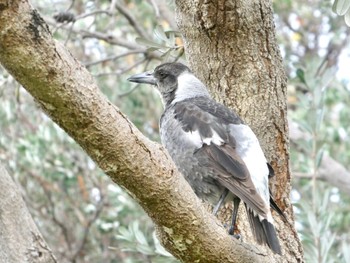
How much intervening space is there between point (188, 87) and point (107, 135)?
1697 mm

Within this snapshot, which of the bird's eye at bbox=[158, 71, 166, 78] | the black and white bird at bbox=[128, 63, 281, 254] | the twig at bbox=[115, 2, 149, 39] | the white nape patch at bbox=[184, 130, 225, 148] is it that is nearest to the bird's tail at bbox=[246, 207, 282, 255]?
the black and white bird at bbox=[128, 63, 281, 254]

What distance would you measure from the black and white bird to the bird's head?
0.07 meters

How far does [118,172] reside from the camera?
92.3 inches

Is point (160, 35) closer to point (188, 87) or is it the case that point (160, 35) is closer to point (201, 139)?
point (188, 87)

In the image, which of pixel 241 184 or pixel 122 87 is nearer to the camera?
A: pixel 241 184

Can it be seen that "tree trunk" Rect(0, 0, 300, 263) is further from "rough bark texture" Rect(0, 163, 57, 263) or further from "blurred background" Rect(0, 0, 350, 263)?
"blurred background" Rect(0, 0, 350, 263)

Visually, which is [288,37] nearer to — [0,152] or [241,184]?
[0,152]

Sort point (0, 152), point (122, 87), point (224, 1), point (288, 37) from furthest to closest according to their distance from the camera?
point (288, 37) < point (122, 87) < point (0, 152) < point (224, 1)

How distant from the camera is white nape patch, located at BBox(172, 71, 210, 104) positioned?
3674 millimetres

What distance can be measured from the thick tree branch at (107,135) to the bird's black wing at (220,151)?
38cm

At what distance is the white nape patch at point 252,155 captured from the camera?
3.27 meters

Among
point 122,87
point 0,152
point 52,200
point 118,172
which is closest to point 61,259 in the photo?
point 52,200

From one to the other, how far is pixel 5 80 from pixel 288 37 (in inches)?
164

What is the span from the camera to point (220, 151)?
3.34 metres
